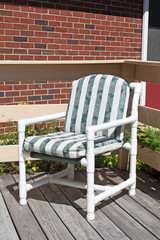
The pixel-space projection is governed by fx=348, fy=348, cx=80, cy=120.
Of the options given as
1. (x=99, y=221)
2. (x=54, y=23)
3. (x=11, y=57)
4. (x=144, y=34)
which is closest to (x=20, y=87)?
(x=11, y=57)

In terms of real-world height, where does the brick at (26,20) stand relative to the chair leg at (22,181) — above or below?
above

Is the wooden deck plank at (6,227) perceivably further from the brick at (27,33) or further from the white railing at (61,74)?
the brick at (27,33)

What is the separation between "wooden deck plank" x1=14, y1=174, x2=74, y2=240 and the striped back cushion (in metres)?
0.61

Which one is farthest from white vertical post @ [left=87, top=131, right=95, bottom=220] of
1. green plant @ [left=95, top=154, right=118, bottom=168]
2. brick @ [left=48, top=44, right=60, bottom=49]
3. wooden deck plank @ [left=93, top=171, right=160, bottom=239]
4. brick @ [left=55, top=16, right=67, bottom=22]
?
brick @ [left=55, top=16, right=67, bottom=22]

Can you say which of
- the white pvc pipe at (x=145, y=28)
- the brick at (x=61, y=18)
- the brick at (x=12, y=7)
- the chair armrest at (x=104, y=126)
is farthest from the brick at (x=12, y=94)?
the white pvc pipe at (x=145, y=28)

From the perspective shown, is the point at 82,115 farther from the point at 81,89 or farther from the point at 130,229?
the point at 130,229

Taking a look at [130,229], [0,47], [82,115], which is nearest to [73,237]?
[130,229]

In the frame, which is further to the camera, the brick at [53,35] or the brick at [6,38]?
the brick at [53,35]

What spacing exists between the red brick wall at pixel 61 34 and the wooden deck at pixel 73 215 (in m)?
1.76

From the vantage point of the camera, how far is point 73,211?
248cm

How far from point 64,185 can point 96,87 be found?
0.87 meters

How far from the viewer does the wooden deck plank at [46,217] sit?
2.17 meters

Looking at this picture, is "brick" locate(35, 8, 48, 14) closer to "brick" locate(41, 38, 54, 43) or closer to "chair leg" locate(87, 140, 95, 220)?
"brick" locate(41, 38, 54, 43)

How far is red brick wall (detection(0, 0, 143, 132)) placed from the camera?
4184 mm
